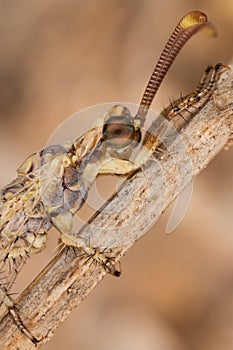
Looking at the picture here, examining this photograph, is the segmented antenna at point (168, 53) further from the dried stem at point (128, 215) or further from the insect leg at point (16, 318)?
the insect leg at point (16, 318)

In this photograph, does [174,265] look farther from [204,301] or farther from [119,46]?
[119,46]

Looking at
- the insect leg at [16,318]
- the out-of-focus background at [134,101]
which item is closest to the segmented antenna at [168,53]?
the insect leg at [16,318]

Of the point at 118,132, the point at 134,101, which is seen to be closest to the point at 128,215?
the point at 118,132

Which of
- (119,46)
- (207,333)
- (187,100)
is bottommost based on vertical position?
(207,333)

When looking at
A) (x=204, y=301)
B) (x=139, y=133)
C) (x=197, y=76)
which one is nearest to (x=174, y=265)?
(x=204, y=301)

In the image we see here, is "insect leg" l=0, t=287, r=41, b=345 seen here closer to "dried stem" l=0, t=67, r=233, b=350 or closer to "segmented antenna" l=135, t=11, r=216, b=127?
"dried stem" l=0, t=67, r=233, b=350
